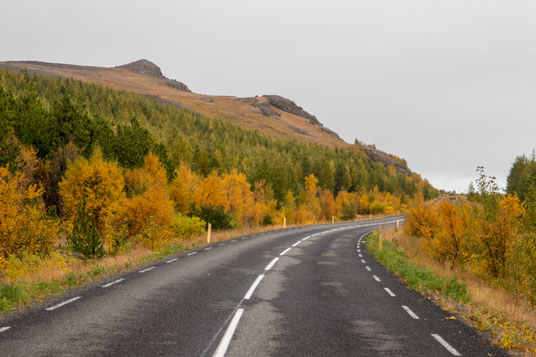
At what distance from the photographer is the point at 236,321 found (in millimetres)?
6836

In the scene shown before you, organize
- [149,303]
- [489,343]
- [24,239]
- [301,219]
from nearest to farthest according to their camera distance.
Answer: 1. [489,343]
2. [149,303]
3. [24,239]
4. [301,219]

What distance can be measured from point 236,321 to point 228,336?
0.91 m

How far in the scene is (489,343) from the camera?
6.10 metres

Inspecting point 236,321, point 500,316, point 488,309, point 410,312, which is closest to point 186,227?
point 236,321

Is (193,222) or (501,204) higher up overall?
(501,204)

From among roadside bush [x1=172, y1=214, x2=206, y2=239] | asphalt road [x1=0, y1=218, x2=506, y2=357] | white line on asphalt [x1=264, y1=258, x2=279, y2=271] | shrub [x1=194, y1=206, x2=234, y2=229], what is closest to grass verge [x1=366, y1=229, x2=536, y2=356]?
asphalt road [x1=0, y1=218, x2=506, y2=357]

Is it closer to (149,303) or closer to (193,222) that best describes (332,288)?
(149,303)

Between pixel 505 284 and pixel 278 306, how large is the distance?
8.47 metres

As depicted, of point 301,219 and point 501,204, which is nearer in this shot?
point 501,204

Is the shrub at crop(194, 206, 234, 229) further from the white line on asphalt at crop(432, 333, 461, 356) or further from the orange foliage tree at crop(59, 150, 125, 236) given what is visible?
the white line on asphalt at crop(432, 333, 461, 356)

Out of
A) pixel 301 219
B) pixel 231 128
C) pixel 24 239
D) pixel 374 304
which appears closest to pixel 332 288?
pixel 374 304

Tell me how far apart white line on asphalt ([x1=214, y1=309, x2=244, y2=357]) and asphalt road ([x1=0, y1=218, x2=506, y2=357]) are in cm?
2

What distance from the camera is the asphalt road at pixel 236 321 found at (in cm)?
545

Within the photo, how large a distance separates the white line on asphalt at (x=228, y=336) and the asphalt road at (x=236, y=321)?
2 cm
